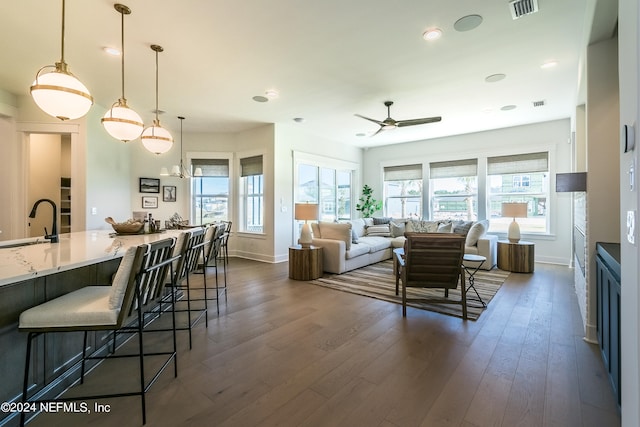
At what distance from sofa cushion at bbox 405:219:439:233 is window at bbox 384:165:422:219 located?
1.06 metres

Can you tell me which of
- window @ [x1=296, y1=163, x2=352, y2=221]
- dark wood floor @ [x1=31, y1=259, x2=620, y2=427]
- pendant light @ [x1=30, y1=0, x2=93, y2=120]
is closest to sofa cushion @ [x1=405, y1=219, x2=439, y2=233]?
window @ [x1=296, y1=163, x2=352, y2=221]

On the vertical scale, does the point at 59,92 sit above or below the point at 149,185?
above

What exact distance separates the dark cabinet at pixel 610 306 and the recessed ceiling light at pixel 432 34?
2386mm

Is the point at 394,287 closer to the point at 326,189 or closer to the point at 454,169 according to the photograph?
the point at 326,189

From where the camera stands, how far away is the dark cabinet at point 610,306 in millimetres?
1620

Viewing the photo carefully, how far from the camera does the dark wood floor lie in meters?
1.60

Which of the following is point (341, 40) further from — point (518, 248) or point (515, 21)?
point (518, 248)

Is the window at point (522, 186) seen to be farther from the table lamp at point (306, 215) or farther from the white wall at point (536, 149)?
the table lamp at point (306, 215)

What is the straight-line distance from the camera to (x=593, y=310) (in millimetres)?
2430

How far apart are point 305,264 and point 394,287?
56.0 inches

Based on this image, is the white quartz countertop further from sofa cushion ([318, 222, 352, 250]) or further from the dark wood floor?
sofa cushion ([318, 222, 352, 250])

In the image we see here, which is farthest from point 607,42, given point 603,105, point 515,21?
point 515,21

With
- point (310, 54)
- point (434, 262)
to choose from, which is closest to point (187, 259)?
point (434, 262)

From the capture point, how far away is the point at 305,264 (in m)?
4.61
